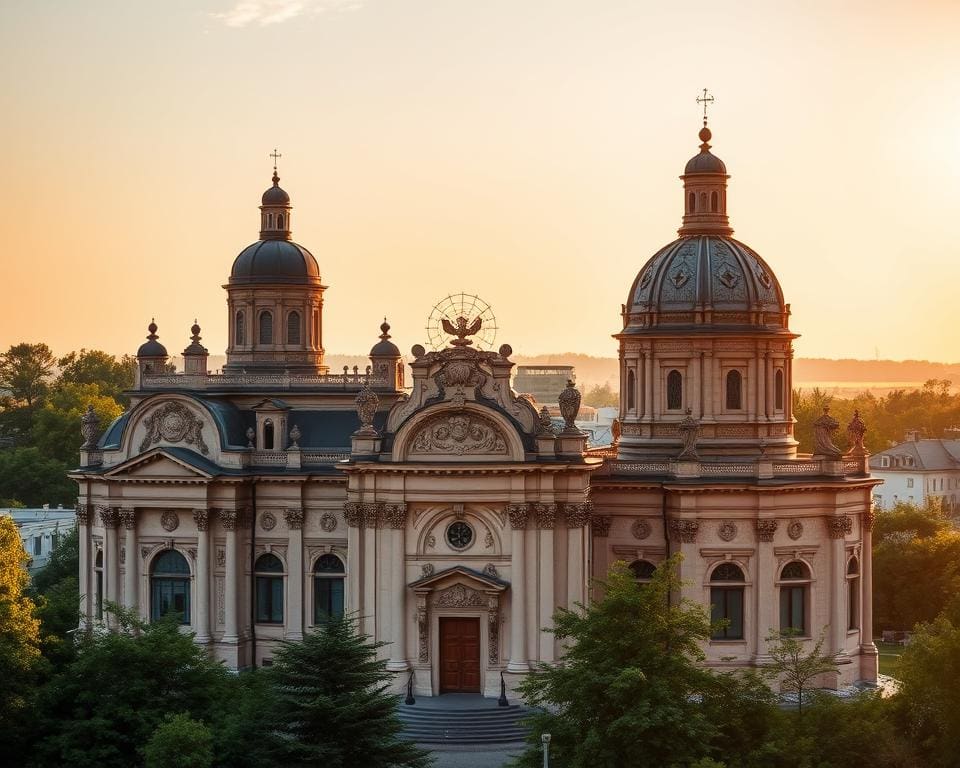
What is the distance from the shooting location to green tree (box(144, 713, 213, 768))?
53406 mm

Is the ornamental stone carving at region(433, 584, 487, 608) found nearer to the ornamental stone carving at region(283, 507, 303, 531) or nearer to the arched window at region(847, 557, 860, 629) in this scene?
the ornamental stone carving at region(283, 507, 303, 531)

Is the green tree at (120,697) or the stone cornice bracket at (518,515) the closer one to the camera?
the green tree at (120,697)

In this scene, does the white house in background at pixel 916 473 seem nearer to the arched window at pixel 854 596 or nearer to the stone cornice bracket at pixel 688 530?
the arched window at pixel 854 596

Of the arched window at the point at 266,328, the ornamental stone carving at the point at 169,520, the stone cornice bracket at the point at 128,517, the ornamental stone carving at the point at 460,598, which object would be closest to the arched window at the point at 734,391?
the ornamental stone carving at the point at 460,598

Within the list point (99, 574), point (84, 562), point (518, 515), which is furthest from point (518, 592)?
point (84, 562)

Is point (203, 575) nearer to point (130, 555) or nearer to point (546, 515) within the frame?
point (130, 555)

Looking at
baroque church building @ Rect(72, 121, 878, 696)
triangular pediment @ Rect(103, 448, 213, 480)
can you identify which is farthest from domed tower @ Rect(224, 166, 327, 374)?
triangular pediment @ Rect(103, 448, 213, 480)

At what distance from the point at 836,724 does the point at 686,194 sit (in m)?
29.2

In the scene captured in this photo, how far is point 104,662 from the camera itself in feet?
193

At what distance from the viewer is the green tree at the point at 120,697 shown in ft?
187

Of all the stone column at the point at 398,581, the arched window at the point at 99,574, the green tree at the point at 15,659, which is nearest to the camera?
the green tree at the point at 15,659

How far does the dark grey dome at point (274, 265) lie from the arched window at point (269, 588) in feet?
45.0

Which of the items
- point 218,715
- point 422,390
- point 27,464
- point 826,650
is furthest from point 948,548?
point 27,464

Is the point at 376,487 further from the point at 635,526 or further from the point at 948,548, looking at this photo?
the point at 948,548
